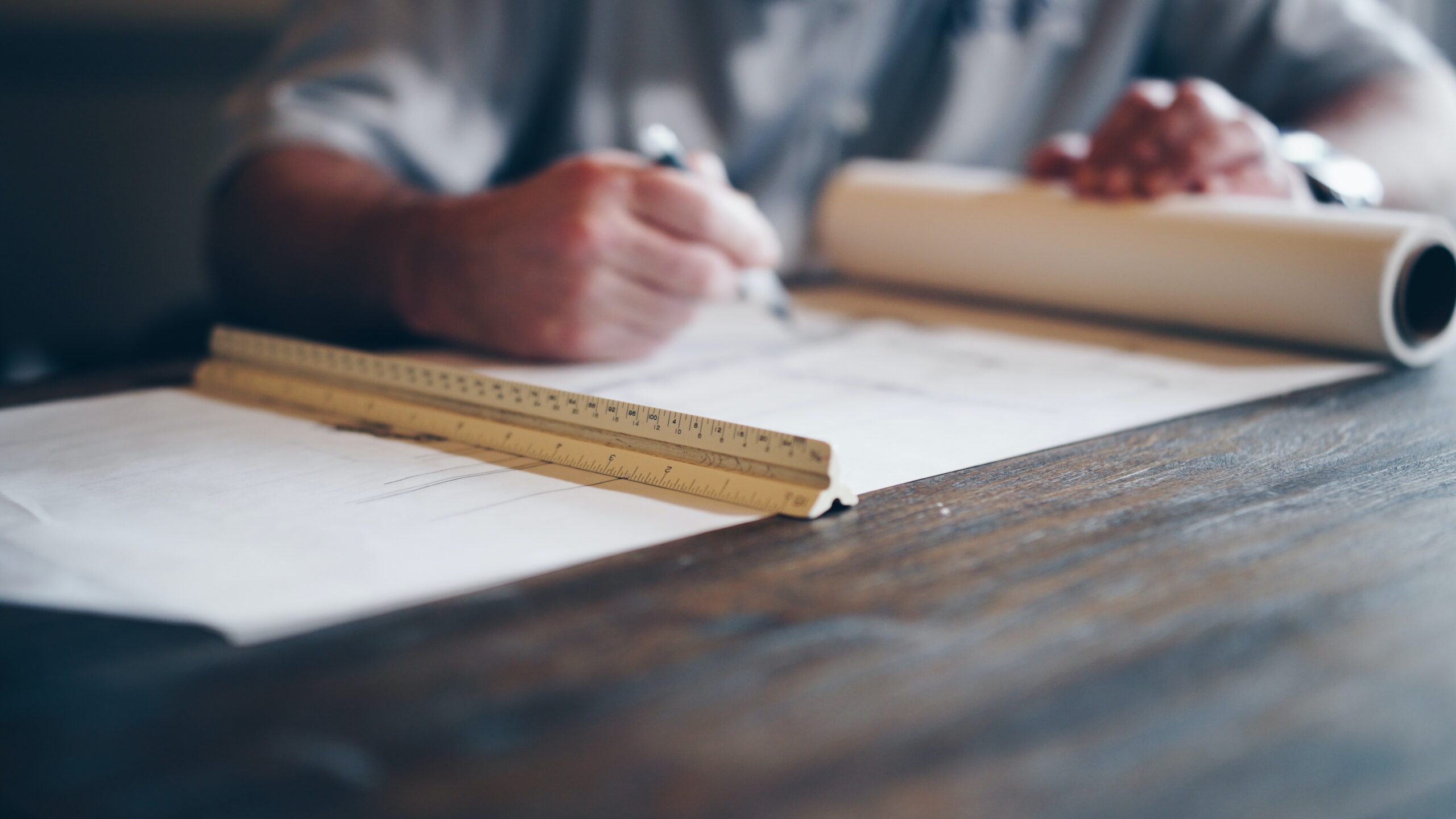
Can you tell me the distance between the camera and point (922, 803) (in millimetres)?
315

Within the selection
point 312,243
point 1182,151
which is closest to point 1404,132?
point 1182,151

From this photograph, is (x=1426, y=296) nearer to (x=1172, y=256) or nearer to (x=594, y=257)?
(x=1172, y=256)

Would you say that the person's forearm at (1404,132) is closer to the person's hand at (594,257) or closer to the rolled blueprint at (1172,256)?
→ the rolled blueprint at (1172,256)

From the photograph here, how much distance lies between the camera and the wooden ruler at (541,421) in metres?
0.58

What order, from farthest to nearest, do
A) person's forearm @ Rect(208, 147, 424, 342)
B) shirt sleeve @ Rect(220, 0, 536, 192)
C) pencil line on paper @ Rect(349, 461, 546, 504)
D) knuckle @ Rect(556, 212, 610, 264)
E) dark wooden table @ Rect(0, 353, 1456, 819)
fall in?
shirt sleeve @ Rect(220, 0, 536, 192)
person's forearm @ Rect(208, 147, 424, 342)
knuckle @ Rect(556, 212, 610, 264)
pencil line on paper @ Rect(349, 461, 546, 504)
dark wooden table @ Rect(0, 353, 1456, 819)

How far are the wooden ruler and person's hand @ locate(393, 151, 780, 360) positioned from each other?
0.15m

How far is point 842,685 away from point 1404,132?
126 centimetres

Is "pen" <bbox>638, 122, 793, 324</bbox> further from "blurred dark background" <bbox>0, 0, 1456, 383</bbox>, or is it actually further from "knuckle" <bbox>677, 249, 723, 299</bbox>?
"blurred dark background" <bbox>0, 0, 1456, 383</bbox>

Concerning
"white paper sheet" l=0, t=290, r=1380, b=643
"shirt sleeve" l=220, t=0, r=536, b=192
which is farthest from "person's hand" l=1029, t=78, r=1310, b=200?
"shirt sleeve" l=220, t=0, r=536, b=192

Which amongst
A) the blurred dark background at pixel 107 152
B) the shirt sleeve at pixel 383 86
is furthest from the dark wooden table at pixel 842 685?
the blurred dark background at pixel 107 152

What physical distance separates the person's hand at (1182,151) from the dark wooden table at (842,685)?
62 centimetres

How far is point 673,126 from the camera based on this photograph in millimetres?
1468

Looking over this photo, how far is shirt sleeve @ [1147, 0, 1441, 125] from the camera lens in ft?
4.74

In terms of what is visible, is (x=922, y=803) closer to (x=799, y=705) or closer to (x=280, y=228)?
(x=799, y=705)
